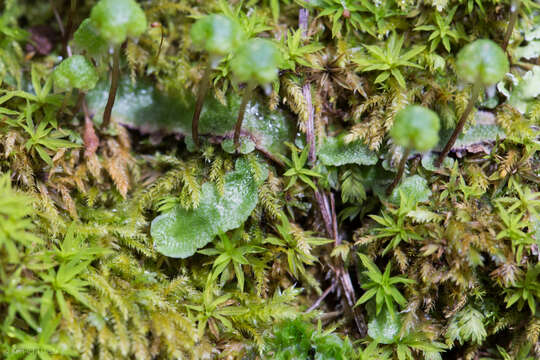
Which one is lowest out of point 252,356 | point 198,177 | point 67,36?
point 252,356

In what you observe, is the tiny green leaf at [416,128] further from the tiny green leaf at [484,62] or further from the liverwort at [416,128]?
the tiny green leaf at [484,62]

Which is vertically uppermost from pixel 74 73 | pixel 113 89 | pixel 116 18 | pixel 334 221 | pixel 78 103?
pixel 116 18

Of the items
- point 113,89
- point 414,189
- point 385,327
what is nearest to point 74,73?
point 113,89

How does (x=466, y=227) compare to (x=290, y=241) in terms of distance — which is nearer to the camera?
(x=466, y=227)

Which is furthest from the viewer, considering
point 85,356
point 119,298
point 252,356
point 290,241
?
point 290,241

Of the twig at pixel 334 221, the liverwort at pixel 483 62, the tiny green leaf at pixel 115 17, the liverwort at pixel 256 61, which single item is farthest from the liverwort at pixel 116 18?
the liverwort at pixel 483 62

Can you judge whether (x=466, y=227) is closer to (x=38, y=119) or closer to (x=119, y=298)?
(x=119, y=298)

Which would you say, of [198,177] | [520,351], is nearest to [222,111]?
[198,177]

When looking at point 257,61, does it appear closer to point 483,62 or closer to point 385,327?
point 483,62

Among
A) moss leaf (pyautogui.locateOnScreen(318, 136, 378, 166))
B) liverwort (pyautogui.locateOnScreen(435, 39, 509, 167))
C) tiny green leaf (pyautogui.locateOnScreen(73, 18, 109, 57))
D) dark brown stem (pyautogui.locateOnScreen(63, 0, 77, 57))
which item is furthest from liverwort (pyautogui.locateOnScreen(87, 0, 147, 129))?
liverwort (pyautogui.locateOnScreen(435, 39, 509, 167))
